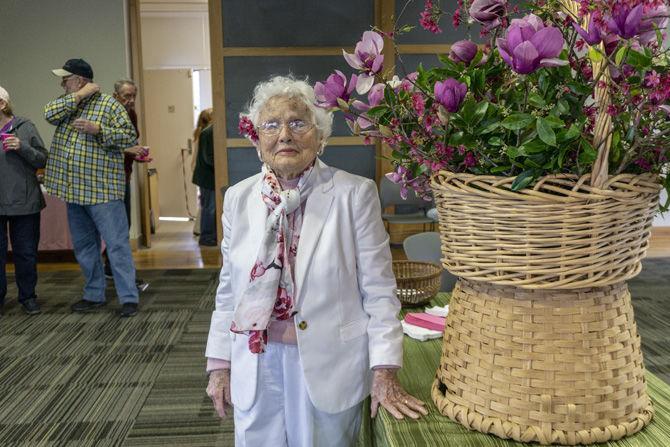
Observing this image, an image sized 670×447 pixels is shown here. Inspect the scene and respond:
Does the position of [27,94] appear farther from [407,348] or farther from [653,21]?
[653,21]

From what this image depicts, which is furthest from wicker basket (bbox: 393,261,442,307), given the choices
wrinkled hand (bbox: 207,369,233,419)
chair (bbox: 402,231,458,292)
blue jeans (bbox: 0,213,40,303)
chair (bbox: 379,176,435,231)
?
chair (bbox: 379,176,435,231)

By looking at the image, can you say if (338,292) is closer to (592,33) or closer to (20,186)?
(592,33)

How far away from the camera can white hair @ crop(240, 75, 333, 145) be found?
147cm

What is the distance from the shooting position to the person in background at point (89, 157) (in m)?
3.98

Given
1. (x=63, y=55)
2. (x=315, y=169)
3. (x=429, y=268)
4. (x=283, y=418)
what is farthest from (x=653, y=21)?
(x=63, y=55)

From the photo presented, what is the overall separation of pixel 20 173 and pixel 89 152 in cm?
49

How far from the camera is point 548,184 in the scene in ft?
2.94

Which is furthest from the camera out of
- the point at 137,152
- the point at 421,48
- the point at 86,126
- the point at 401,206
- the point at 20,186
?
the point at 401,206

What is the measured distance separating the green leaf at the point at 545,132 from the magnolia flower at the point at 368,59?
10.5 inches

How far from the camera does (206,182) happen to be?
676 cm

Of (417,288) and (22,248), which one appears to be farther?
(22,248)

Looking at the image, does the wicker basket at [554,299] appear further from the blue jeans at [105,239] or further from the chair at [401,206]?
the chair at [401,206]

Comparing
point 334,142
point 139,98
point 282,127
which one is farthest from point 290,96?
point 139,98

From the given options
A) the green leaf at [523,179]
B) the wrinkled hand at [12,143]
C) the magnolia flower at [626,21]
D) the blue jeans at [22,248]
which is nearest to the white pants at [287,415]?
the green leaf at [523,179]
